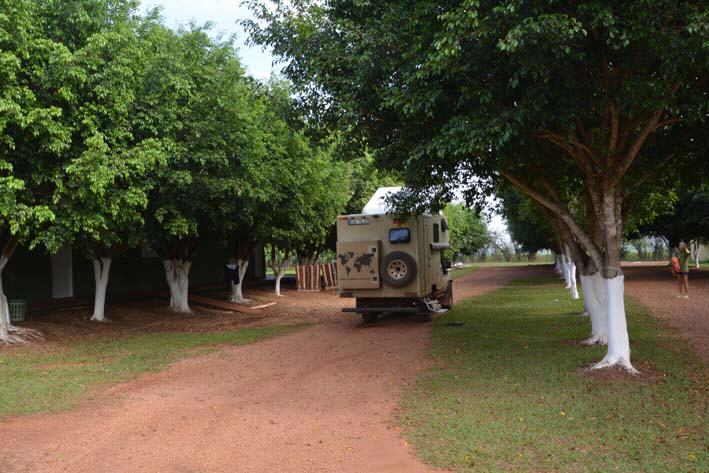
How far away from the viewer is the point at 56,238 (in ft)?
40.9

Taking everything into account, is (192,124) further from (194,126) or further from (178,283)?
(178,283)

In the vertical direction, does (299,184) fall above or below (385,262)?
above

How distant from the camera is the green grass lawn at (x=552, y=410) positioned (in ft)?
18.6

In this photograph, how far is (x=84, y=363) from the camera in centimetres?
1167

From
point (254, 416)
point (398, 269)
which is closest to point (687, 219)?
point (398, 269)

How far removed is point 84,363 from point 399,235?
291 inches

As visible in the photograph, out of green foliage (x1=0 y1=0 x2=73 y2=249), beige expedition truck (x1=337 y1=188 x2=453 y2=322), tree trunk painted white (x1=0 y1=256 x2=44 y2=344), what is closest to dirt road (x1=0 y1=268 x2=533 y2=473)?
beige expedition truck (x1=337 y1=188 x2=453 y2=322)

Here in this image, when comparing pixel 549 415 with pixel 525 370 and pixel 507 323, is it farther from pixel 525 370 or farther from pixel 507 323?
pixel 507 323

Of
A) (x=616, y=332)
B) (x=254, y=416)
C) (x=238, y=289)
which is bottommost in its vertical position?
(x=254, y=416)

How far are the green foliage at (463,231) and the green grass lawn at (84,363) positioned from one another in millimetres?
24164


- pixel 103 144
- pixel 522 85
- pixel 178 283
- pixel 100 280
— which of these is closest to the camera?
pixel 522 85

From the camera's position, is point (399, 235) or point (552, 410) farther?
point (399, 235)

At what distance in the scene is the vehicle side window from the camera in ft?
48.6

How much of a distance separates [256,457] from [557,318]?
1207 cm
